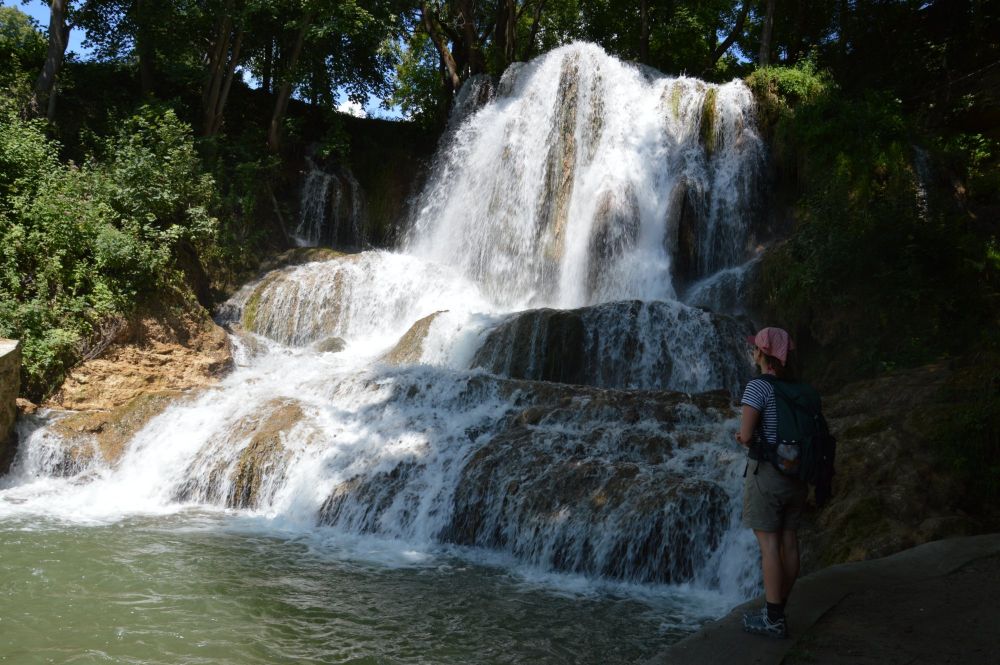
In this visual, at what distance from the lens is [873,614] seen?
388 cm

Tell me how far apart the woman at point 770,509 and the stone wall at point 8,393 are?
29.7 feet

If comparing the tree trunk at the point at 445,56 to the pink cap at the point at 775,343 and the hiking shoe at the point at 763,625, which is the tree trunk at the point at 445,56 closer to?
the pink cap at the point at 775,343

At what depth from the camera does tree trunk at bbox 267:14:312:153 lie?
17719 millimetres

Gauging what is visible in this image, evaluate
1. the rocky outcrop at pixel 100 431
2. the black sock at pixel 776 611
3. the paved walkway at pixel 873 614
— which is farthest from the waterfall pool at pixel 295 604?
the rocky outcrop at pixel 100 431

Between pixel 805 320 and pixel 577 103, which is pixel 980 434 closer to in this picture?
pixel 805 320

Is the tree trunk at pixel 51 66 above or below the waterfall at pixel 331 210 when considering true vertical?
above

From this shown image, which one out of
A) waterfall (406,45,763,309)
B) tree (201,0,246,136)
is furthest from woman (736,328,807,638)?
tree (201,0,246,136)

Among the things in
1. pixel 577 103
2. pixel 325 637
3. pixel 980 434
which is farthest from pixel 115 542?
pixel 577 103

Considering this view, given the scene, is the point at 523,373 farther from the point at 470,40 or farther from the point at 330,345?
the point at 470,40

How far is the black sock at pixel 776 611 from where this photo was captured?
3691 millimetres

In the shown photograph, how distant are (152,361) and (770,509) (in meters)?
10.8

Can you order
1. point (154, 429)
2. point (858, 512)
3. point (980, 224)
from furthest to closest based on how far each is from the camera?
1. point (980, 224)
2. point (154, 429)
3. point (858, 512)

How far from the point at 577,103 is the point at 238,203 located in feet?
26.5

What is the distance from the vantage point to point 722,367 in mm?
11273
